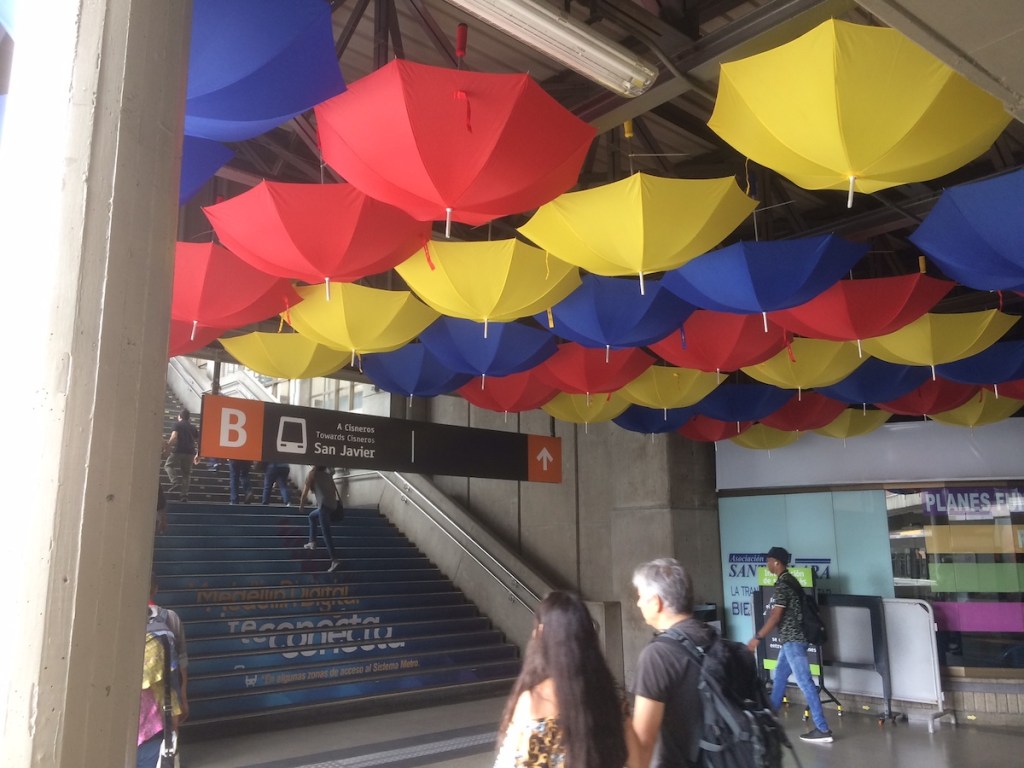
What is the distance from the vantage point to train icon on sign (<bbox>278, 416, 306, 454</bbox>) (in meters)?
6.77

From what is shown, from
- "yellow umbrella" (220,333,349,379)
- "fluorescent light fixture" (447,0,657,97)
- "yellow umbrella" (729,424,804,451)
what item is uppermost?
"fluorescent light fixture" (447,0,657,97)

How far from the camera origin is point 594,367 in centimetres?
687

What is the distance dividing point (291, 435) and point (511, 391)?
227cm

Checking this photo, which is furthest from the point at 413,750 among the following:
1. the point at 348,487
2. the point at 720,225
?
the point at 348,487

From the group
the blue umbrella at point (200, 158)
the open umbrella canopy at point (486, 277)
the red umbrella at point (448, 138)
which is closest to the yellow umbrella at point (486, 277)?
the open umbrella canopy at point (486, 277)

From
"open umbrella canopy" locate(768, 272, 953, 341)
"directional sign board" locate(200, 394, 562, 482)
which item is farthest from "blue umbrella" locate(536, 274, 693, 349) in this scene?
"directional sign board" locate(200, 394, 562, 482)

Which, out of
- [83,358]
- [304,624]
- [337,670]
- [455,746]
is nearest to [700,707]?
[83,358]

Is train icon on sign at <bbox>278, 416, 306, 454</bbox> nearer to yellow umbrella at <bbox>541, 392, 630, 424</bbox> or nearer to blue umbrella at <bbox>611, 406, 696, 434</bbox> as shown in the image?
yellow umbrella at <bbox>541, 392, 630, 424</bbox>

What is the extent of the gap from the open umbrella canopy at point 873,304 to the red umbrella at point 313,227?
2892 millimetres

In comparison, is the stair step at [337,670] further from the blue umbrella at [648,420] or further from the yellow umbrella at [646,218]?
the yellow umbrella at [646,218]

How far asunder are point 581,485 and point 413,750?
527 cm

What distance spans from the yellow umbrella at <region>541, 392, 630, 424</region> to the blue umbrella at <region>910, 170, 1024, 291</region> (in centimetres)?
415

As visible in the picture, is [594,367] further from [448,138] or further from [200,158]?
[200,158]

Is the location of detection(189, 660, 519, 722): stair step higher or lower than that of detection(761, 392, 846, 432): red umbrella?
lower
